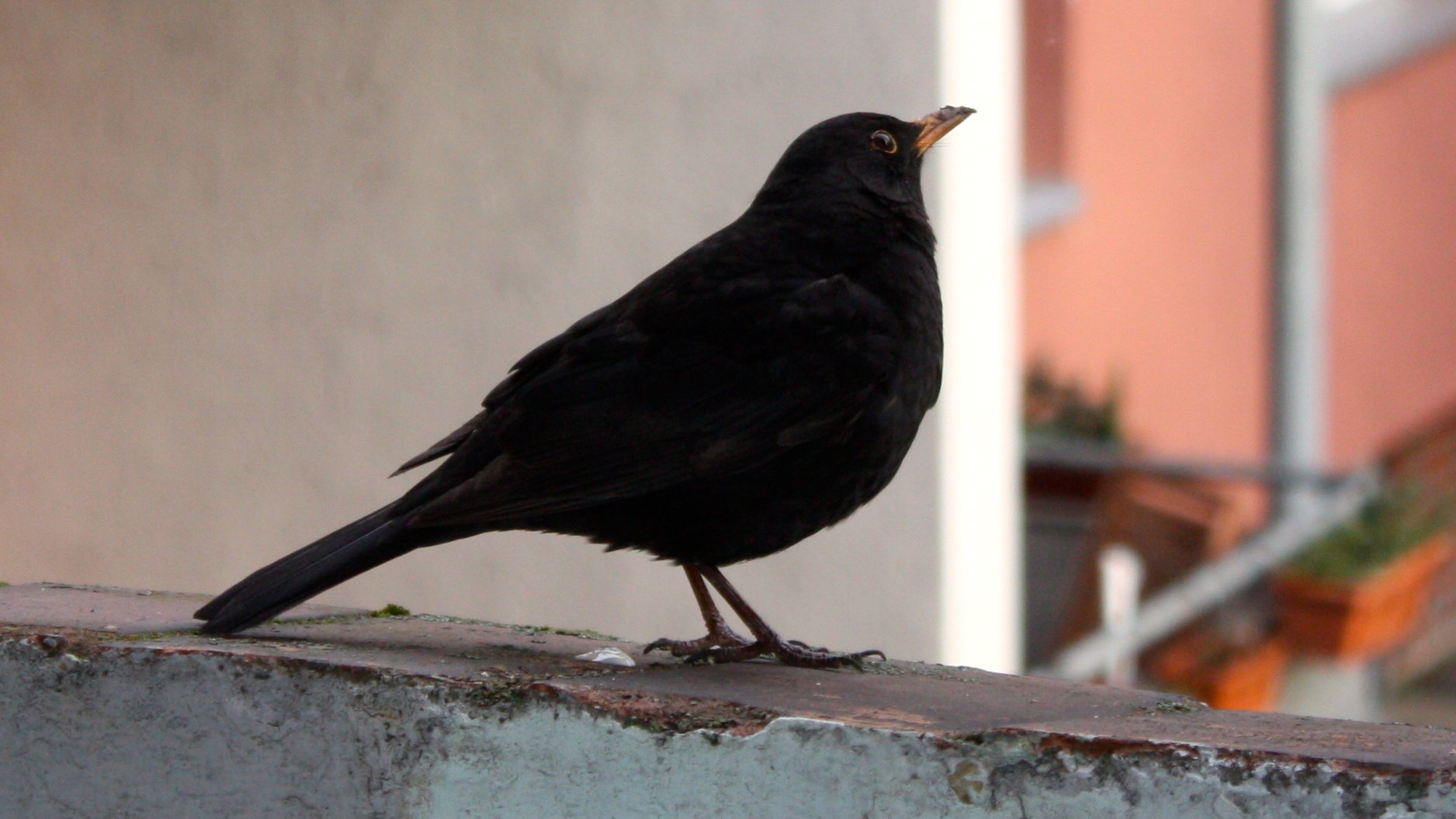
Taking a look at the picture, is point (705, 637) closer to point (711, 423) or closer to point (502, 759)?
point (711, 423)

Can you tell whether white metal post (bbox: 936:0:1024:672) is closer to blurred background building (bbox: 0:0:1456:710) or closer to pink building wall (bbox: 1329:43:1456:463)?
blurred background building (bbox: 0:0:1456:710)

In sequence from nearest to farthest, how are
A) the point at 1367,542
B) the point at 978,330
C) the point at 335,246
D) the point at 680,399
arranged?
1. the point at 680,399
2. the point at 978,330
3. the point at 335,246
4. the point at 1367,542

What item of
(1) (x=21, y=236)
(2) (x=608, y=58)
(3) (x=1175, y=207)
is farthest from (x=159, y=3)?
(3) (x=1175, y=207)

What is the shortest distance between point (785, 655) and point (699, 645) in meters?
0.14

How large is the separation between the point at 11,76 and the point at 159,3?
16.7 inches

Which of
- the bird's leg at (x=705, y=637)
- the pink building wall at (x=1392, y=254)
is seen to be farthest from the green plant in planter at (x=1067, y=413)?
the bird's leg at (x=705, y=637)

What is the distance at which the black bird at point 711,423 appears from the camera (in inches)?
97.3

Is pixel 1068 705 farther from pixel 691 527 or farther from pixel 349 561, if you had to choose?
pixel 349 561

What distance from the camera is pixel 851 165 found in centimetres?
277

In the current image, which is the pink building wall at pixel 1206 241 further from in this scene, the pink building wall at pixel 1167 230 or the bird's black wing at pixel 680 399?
the bird's black wing at pixel 680 399

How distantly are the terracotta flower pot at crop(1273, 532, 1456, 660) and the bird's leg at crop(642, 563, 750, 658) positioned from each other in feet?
16.4

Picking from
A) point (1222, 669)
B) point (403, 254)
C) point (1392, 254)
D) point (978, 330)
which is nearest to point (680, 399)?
point (978, 330)

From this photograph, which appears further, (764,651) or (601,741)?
(764,651)

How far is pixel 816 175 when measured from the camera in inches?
109
